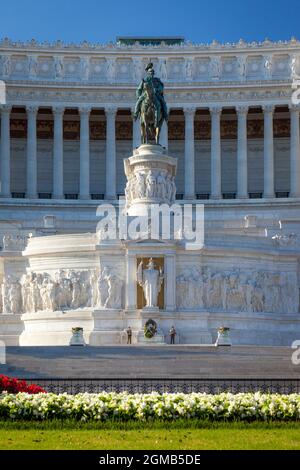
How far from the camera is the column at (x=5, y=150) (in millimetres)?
90438

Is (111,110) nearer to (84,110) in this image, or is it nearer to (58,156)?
(84,110)

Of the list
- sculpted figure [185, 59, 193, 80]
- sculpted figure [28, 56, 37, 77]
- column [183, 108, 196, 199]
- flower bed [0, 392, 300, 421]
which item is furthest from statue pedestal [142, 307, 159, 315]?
sculpted figure [28, 56, 37, 77]

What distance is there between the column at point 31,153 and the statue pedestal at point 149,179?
26.9 meters

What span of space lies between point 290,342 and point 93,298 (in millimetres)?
11495

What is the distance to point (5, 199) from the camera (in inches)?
3484

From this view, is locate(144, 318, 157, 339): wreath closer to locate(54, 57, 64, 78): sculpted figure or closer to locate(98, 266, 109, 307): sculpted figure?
locate(98, 266, 109, 307): sculpted figure

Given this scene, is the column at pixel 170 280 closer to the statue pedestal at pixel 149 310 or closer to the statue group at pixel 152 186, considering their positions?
the statue pedestal at pixel 149 310

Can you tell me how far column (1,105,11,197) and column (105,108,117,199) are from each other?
8.56 m

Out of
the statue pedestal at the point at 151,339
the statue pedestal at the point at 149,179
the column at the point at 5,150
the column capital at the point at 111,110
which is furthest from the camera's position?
the column capital at the point at 111,110

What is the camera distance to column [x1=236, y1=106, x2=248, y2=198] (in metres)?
91.4

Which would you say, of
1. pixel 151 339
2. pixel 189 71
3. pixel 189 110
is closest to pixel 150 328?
pixel 151 339

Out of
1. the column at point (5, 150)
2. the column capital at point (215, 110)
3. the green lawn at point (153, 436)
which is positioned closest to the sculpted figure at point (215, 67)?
the column capital at point (215, 110)

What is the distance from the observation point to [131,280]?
5850 cm
